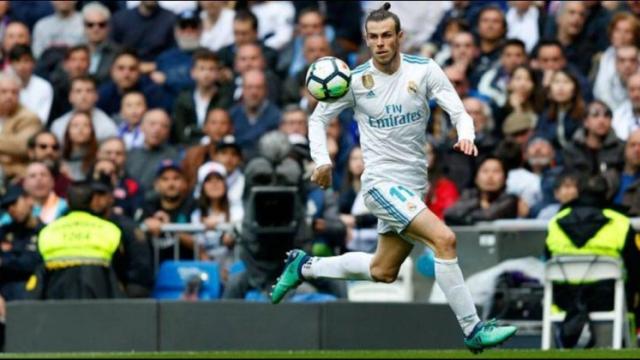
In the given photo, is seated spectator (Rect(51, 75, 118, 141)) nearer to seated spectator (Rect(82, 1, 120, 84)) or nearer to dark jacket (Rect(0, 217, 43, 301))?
seated spectator (Rect(82, 1, 120, 84))

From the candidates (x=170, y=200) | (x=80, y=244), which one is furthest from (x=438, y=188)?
(x=80, y=244)

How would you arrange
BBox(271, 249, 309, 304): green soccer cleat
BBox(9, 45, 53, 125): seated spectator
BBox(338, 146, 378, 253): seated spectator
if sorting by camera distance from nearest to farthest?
→ BBox(271, 249, 309, 304): green soccer cleat
BBox(338, 146, 378, 253): seated spectator
BBox(9, 45, 53, 125): seated spectator

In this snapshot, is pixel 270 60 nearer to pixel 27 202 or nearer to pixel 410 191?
pixel 27 202

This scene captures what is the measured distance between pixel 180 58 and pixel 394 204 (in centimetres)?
886

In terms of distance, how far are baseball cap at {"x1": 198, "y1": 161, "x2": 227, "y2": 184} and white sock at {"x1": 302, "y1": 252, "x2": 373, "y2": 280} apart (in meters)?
4.74

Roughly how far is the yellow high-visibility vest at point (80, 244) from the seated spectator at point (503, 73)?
14.5 ft

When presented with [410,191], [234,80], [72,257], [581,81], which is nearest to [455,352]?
[410,191]

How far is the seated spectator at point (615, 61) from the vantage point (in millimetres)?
20078

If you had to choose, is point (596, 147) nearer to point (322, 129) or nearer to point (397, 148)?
point (397, 148)

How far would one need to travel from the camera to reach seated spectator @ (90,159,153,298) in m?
18.1

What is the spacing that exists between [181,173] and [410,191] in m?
6.04

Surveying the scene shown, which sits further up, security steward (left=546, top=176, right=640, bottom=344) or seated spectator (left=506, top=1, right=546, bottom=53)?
seated spectator (left=506, top=1, right=546, bottom=53)

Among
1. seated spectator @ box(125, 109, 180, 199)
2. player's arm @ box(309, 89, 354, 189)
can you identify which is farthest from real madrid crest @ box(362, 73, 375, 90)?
seated spectator @ box(125, 109, 180, 199)

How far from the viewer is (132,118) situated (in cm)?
2141
